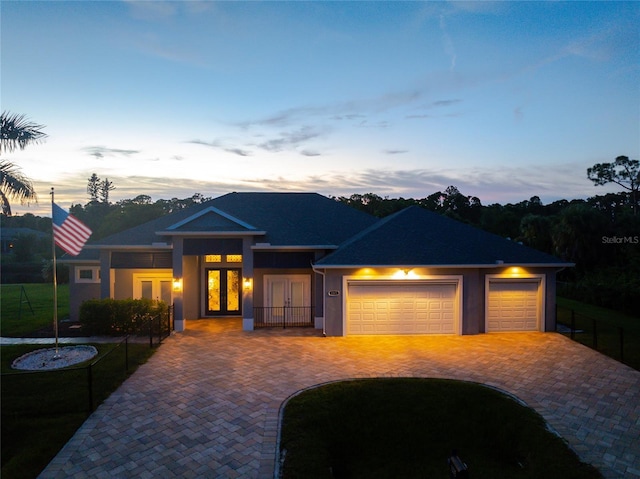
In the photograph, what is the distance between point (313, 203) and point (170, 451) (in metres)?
16.1

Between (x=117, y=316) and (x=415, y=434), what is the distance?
12.4 meters

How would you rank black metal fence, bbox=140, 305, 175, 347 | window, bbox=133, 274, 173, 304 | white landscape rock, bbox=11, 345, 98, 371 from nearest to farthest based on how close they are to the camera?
white landscape rock, bbox=11, 345, 98, 371 < black metal fence, bbox=140, 305, 175, 347 < window, bbox=133, 274, 173, 304

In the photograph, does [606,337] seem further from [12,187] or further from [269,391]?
[12,187]

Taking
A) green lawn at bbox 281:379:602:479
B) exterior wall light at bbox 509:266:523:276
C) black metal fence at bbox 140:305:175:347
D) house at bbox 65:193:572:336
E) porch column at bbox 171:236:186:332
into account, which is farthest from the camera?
porch column at bbox 171:236:186:332

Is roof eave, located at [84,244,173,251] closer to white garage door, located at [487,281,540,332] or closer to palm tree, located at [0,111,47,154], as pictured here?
palm tree, located at [0,111,47,154]

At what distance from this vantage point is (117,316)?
49.2 feet

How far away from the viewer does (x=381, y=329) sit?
15078 millimetres

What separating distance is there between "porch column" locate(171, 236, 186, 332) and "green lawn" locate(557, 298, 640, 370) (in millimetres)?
16026

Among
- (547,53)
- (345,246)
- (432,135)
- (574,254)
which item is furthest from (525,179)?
(345,246)

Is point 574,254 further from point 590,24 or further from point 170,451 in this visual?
point 170,451

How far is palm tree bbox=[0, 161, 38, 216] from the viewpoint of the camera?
44.5 ft

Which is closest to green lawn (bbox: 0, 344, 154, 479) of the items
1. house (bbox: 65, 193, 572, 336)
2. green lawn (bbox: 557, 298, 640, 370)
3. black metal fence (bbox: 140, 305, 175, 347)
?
black metal fence (bbox: 140, 305, 175, 347)

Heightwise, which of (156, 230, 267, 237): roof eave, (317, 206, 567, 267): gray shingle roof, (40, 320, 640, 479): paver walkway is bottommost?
(40, 320, 640, 479): paver walkway

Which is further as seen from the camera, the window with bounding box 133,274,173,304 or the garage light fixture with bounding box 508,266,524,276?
the window with bounding box 133,274,173,304
